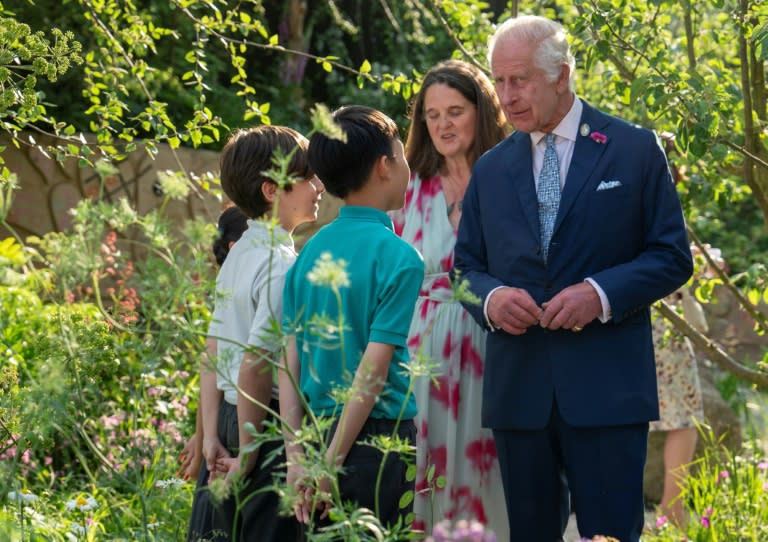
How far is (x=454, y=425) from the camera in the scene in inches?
130

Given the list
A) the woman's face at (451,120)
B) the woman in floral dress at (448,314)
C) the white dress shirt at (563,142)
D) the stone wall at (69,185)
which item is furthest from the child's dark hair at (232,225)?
the stone wall at (69,185)

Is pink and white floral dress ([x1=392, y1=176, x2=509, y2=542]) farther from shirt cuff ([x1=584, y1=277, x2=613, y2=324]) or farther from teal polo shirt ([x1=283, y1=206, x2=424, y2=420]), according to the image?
teal polo shirt ([x1=283, y1=206, x2=424, y2=420])

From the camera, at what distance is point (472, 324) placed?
3.31 meters

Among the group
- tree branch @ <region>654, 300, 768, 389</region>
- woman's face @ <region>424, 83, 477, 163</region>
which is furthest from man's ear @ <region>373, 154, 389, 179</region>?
tree branch @ <region>654, 300, 768, 389</region>

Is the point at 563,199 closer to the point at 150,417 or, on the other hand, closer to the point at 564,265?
the point at 564,265

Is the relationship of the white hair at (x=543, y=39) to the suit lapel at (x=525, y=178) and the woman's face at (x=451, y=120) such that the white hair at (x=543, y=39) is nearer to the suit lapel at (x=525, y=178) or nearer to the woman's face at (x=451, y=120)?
the suit lapel at (x=525, y=178)

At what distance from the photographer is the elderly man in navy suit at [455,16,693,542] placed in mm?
2875

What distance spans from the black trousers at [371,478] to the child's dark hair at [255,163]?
2.31 ft

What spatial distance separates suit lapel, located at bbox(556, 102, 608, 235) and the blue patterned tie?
57 mm

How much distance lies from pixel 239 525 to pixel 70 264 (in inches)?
48.6

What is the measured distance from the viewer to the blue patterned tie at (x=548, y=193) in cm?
300

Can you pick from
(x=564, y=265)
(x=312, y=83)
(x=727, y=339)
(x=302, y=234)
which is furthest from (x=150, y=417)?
(x=727, y=339)

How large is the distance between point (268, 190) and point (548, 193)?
29.0 inches

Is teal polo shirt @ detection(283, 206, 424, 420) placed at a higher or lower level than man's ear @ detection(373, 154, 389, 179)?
lower
